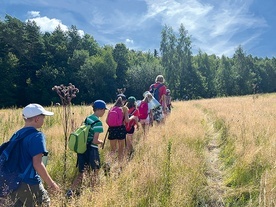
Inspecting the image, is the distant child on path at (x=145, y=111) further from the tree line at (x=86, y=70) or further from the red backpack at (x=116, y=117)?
the tree line at (x=86, y=70)

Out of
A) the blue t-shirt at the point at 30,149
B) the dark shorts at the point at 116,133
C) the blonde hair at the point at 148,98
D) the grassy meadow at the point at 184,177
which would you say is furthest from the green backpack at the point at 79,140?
the blonde hair at the point at 148,98

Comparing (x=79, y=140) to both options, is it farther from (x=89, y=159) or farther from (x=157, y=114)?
(x=157, y=114)

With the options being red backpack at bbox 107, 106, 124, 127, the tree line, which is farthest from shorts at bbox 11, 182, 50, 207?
the tree line

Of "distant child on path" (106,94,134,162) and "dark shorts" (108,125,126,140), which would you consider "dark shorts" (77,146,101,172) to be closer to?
"distant child on path" (106,94,134,162)

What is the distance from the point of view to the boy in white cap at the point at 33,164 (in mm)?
2951

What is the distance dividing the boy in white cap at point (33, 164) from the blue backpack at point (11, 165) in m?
0.04

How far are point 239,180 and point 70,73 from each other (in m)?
46.6

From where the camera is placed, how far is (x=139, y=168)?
4.12 m

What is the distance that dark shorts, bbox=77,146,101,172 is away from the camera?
4.46 metres

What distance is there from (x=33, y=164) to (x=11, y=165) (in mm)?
294

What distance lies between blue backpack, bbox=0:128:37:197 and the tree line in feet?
132

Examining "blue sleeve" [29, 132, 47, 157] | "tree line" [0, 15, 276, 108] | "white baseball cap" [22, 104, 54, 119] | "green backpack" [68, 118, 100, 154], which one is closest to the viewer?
"blue sleeve" [29, 132, 47, 157]

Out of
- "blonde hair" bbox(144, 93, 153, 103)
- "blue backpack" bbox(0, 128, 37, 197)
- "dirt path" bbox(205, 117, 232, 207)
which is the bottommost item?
"dirt path" bbox(205, 117, 232, 207)

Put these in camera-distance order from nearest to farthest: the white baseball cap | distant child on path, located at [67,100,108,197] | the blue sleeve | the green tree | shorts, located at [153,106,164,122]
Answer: the blue sleeve → the white baseball cap → distant child on path, located at [67,100,108,197] → shorts, located at [153,106,164,122] → the green tree
